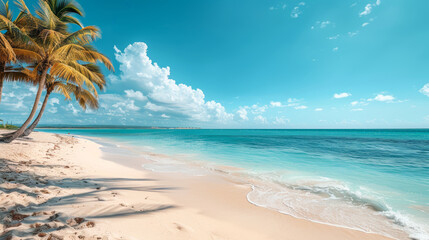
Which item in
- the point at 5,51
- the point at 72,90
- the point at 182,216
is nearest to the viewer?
the point at 182,216

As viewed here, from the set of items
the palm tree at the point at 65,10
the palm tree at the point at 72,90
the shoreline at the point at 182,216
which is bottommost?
the shoreline at the point at 182,216

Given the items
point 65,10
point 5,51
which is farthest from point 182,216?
point 65,10

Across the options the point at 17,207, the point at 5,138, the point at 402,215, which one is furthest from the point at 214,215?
the point at 5,138

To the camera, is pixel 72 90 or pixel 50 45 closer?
pixel 50 45

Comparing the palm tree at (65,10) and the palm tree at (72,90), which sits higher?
the palm tree at (65,10)

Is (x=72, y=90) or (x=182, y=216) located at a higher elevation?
(x=72, y=90)

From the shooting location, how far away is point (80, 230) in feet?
8.09

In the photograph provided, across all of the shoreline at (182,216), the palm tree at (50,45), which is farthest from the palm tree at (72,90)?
the shoreline at (182,216)

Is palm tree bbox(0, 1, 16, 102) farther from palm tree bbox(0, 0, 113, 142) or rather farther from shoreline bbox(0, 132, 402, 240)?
shoreline bbox(0, 132, 402, 240)

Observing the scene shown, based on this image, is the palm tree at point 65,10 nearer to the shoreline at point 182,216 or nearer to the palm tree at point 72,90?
the palm tree at point 72,90

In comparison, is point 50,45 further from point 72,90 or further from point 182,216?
point 182,216

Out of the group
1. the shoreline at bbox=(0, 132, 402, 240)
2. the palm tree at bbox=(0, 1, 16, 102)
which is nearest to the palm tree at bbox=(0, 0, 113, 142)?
the palm tree at bbox=(0, 1, 16, 102)

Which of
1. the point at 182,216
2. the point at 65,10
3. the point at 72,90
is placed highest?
the point at 65,10

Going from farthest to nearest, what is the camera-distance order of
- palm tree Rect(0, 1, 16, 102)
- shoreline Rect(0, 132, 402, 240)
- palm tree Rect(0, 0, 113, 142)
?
1. palm tree Rect(0, 0, 113, 142)
2. palm tree Rect(0, 1, 16, 102)
3. shoreline Rect(0, 132, 402, 240)
